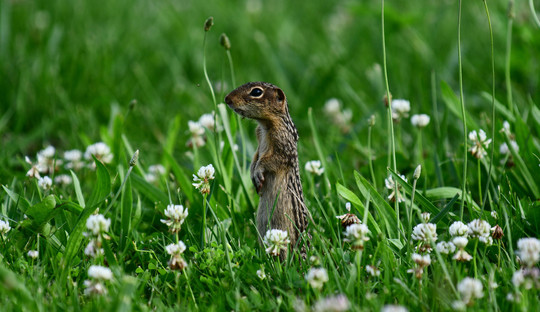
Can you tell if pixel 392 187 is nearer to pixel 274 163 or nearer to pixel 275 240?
pixel 274 163

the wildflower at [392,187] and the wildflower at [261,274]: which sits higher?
the wildflower at [392,187]

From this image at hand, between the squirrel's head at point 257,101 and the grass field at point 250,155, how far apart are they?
0.21 meters

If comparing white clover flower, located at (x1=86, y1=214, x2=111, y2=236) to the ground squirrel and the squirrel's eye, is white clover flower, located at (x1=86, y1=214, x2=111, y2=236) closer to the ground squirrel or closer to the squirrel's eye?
the ground squirrel

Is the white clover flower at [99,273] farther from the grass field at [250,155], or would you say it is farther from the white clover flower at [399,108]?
the white clover flower at [399,108]

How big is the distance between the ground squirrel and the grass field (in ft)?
0.56

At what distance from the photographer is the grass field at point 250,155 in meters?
3.27

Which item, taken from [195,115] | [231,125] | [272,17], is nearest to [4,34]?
[195,115]

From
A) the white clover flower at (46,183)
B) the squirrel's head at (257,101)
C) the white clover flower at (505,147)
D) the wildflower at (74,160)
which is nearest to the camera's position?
the squirrel's head at (257,101)

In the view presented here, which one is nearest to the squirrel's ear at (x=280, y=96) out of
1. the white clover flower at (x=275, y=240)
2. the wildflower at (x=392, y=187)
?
the wildflower at (x=392, y=187)

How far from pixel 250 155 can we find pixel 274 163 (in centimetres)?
137

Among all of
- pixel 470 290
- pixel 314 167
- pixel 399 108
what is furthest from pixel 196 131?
pixel 470 290

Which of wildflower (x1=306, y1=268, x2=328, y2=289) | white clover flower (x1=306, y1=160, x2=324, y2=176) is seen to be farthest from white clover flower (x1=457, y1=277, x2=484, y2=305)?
white clover flower (x1=306, y1=160, x2=324, y2=176)

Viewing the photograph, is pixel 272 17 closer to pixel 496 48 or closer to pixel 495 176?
pixel 496 48

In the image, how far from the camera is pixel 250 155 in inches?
212
